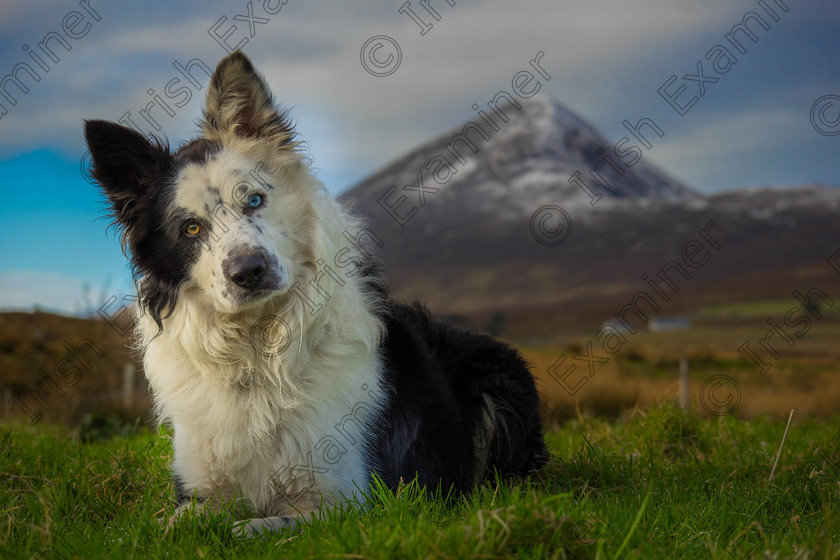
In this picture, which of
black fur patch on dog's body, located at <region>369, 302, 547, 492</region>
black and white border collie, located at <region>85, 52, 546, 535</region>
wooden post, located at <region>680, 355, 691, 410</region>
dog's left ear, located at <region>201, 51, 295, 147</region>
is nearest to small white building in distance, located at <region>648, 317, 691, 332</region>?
wooden post, located at <region>680, 355, 691, 410</region>

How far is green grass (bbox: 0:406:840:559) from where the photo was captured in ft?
9.28

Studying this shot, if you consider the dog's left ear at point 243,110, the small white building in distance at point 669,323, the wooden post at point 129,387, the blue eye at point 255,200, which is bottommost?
the wooden post at point 129,387

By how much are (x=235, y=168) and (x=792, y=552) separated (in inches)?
137

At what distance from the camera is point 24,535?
373 centimetres

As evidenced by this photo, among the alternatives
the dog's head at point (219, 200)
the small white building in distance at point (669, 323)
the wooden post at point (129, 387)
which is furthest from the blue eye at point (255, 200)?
the small white building in distance at point (669, 323)

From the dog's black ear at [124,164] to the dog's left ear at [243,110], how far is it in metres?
0.38

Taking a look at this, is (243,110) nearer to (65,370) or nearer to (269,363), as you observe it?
(269,363)

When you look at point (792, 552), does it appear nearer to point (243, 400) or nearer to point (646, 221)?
point (243, 400)

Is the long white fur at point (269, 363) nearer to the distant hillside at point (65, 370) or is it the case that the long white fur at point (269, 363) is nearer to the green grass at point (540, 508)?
the green grass at point (540, 508)

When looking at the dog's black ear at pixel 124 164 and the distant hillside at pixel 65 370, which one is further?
the distant hillside at pixel 65 370

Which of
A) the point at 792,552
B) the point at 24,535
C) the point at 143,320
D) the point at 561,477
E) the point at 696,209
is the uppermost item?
the point at 696,209

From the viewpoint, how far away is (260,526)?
362 centimetres

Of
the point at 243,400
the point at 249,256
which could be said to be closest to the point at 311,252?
the point at 249,256

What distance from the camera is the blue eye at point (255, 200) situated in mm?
4078
